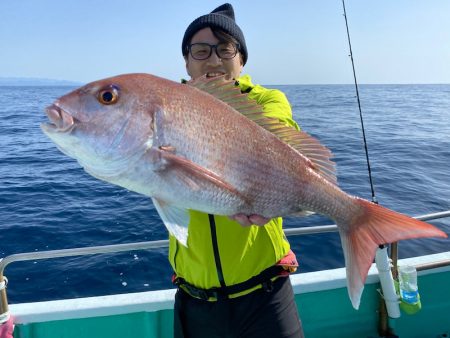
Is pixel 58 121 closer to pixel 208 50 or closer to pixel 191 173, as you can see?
pixel 191 173

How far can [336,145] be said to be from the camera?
16.6 m

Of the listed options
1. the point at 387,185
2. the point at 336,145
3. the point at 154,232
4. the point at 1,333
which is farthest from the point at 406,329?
the point at 336,145

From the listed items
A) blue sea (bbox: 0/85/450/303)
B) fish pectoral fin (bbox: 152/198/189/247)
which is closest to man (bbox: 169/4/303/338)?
fish pectoral fin (bbox: 152/198/189/247)

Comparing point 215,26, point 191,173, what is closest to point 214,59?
point 215,26

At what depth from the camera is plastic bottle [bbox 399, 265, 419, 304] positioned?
3715 mm

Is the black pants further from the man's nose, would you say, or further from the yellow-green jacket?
the man's nose

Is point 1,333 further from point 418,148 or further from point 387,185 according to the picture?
point 418,148

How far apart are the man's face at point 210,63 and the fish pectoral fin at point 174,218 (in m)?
1.16

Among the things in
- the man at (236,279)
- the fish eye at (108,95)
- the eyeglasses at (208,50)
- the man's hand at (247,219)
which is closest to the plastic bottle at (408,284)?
the man at (236,279)

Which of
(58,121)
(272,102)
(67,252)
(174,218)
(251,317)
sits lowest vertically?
(251,317)

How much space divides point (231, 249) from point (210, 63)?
4.37 ft

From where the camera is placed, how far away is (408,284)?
12.3 ft

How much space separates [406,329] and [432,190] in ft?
24.3

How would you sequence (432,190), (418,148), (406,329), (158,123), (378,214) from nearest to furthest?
(158,123) → (378,214) → (406,329) → (432,190) → (418,148)
